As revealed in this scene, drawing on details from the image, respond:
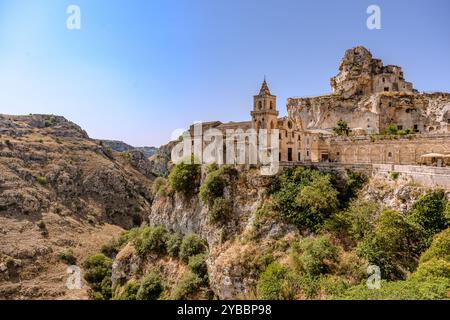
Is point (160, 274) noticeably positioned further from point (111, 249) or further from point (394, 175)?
point (394, 175)

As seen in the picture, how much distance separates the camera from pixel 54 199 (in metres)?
81.6

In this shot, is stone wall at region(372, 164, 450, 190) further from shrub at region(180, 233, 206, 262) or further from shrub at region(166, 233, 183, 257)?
shrub at region(166, 233, 183, 257)

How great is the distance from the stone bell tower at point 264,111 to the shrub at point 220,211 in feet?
36.5

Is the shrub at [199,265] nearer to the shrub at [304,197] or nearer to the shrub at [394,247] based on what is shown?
the shrub at [304,197]

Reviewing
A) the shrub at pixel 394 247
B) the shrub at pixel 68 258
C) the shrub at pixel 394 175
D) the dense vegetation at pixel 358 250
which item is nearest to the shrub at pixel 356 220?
the dense vegetation at pixel 358 250

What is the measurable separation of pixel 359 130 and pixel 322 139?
899cm

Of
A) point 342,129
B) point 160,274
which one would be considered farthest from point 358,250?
point 342,129

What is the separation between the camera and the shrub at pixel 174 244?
4616 cm

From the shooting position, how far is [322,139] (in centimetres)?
4906

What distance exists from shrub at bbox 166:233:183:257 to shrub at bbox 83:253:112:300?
15.3 meters

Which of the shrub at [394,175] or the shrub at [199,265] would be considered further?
the shrub at [199,265]

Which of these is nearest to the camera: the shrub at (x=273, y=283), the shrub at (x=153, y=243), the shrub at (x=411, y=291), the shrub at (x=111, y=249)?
the shrub at (x=411, y=291)
